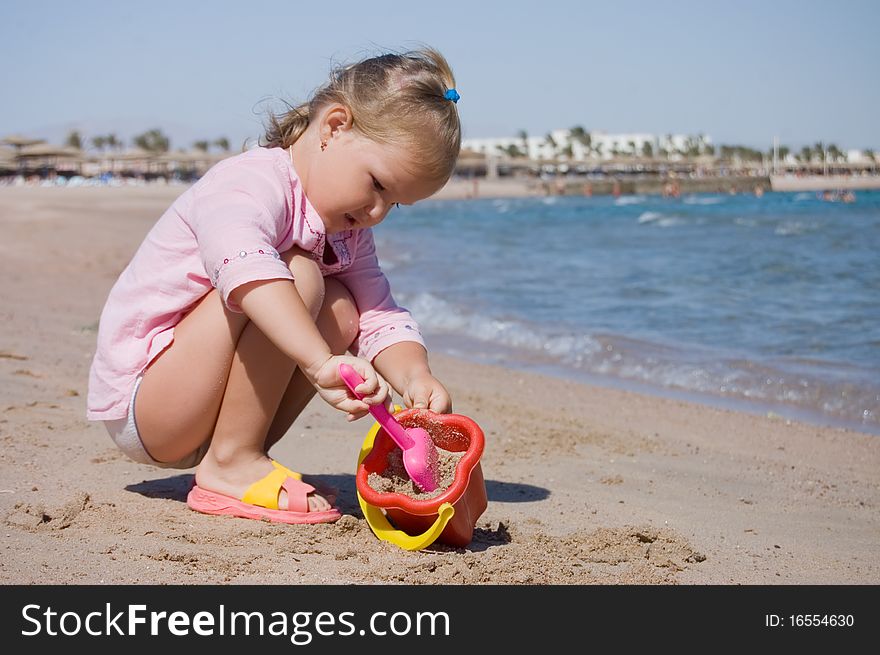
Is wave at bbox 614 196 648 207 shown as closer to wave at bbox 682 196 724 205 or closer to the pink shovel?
wave at bbox 682 196 724 205

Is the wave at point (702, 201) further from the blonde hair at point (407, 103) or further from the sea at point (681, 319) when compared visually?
the blonde hair at point (407, 103)

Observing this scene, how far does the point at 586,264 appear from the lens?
12.3 meters

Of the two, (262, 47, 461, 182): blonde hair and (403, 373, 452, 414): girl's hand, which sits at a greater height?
(262, 47, 461, 182): blonde hair

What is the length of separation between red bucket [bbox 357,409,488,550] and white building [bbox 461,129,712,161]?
80471mm

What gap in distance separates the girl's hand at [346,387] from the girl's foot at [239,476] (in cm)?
46

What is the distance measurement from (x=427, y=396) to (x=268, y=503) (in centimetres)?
47

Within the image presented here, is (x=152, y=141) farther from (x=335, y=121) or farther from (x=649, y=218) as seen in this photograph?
(x=335, y=121)

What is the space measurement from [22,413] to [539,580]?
6.86 feet

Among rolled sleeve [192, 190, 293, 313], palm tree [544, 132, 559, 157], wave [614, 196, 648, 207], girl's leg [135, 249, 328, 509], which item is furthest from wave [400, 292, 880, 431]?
palm tree [544, 132, 559, 157]

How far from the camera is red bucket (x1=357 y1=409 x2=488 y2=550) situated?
212 cm

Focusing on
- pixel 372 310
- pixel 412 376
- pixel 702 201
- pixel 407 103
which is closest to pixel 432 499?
pixel 412 376

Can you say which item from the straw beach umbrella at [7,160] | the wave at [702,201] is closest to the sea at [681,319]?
the wave at [702,201]

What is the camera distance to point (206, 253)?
2.12 m

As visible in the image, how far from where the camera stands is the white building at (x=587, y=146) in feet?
293
